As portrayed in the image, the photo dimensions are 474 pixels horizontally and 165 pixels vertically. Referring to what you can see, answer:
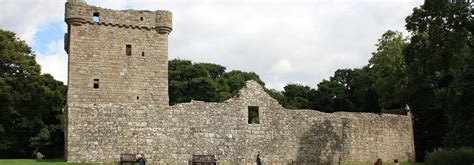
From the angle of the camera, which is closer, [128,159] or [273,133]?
[128,159]

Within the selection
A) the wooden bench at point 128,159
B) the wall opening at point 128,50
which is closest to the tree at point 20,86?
the wall opening at point 128,50

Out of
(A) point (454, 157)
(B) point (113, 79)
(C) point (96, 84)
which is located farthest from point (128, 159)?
(A) point (454, 157)

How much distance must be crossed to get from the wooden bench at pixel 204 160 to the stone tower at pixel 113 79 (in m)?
2.15

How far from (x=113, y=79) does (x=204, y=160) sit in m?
7.15

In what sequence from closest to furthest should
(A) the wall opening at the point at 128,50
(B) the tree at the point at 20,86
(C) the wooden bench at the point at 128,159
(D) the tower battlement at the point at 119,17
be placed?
(C) the wooden bench at the point at 128,159, (D) the tower battlement at the point at 119,17, (A) the wall opening at the point at 128,50, (B) the tree at the point at 20,86

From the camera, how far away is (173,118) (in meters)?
28.3

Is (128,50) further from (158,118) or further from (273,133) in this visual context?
(273,133)

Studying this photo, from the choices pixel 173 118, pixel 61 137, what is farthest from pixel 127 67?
pixel 61 137

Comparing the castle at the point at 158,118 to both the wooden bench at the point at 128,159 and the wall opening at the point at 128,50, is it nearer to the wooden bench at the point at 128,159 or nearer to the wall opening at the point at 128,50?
the wall opening at the point at 128,50

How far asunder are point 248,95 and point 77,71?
8.88m

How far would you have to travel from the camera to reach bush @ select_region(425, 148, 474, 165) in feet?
77.3

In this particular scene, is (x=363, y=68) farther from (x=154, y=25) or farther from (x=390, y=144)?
(x=154, y=25)

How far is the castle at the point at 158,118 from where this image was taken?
27.0 meters

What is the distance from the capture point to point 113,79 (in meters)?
31.0
